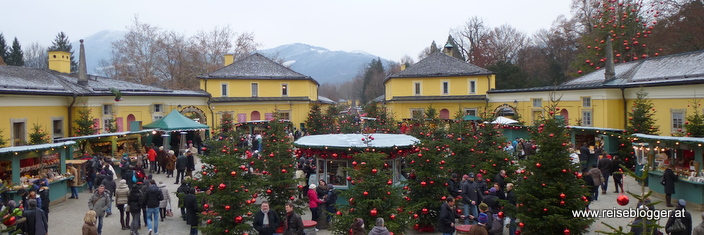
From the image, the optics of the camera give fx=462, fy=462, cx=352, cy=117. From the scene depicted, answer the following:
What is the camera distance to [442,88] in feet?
139

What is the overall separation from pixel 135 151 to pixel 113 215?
39.1 feet

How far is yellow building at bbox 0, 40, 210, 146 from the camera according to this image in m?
22.6

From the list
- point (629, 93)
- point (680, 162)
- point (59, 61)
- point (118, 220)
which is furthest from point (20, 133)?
point (629, 93)

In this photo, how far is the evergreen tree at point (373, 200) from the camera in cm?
993

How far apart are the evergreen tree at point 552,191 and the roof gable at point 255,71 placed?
32.6m

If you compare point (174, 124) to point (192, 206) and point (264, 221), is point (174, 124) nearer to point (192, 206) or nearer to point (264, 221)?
point (192, 206)

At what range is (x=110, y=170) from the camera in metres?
17.4

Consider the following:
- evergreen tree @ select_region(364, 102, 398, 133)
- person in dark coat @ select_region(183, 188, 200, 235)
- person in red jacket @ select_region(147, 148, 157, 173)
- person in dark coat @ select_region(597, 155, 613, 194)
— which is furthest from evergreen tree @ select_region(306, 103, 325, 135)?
person in dark coat @ select_region(183, 188, 200, 235)

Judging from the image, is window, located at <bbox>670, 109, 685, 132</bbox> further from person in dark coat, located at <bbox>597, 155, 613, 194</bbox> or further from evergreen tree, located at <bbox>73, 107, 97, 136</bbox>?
evergreen tree, located at <bbox>73, 107, 97, 136</bbox>

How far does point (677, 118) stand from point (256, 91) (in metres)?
30.9

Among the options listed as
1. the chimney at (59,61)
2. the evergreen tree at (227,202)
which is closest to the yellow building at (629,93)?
the evergreen tree at (227,202)

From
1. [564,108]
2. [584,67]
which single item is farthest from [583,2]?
[564,108]

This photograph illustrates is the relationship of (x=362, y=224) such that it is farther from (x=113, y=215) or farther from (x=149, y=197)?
(x=113, y=215)

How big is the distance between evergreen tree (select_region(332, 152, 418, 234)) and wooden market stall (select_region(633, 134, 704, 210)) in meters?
8.64
